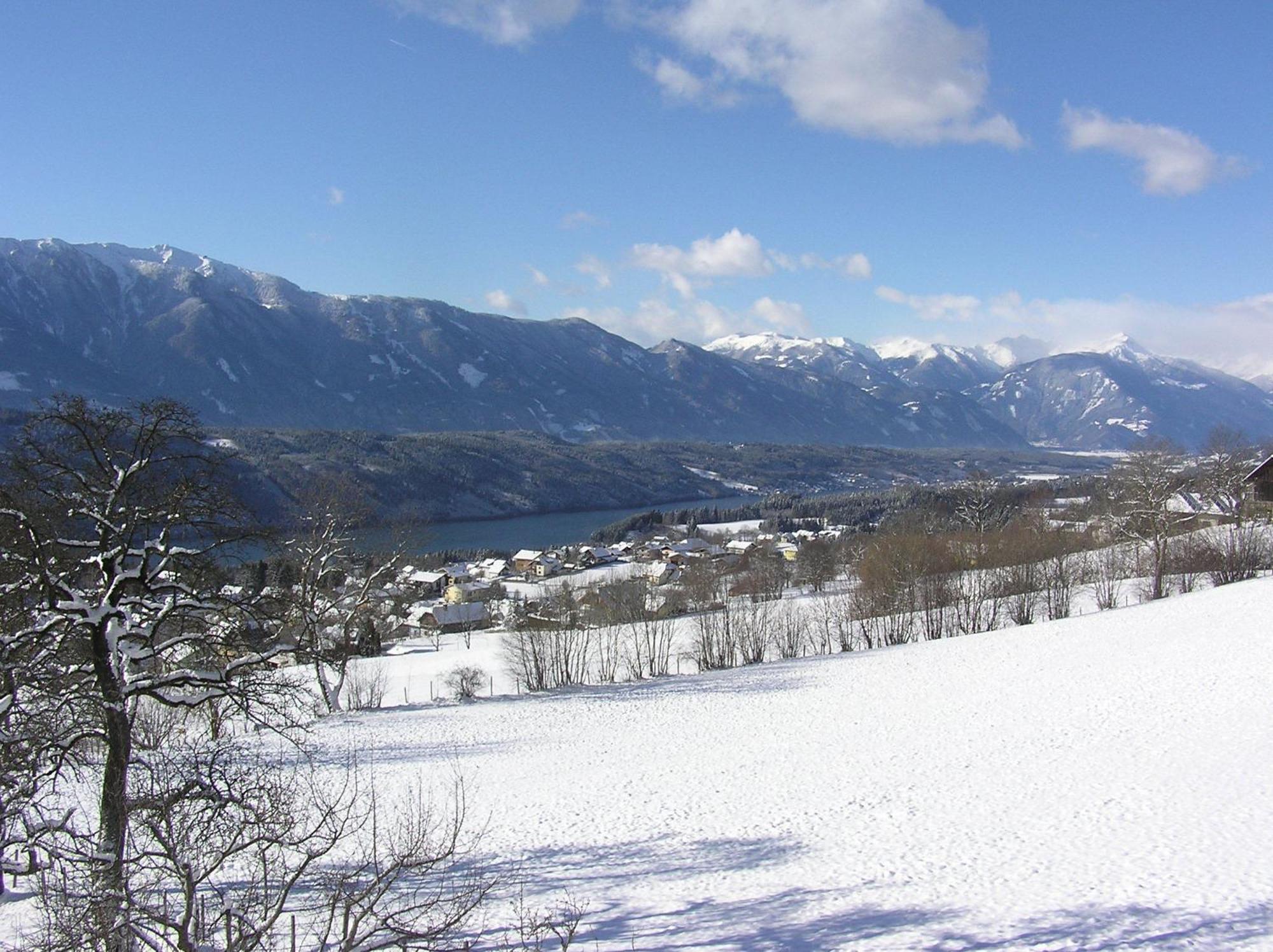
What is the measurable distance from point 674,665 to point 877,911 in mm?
36642

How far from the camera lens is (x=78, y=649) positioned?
1365 cm

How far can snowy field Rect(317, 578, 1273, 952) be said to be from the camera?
1147 cm

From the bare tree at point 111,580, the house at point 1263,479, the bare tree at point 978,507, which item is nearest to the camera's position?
the bare tree at point 111,580

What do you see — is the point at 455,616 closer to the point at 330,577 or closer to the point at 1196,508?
the point at 330,577

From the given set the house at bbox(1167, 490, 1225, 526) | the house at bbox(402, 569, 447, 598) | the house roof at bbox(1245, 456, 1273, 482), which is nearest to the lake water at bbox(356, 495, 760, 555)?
the house at bbox(402, 569, 447, 598)

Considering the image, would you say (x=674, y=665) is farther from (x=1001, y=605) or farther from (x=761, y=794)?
(x=761, y=794)

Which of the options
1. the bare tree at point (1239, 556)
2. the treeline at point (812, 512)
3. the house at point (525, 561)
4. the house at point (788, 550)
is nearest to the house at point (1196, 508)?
the bare tree at point (1239, 556)

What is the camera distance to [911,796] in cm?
1766

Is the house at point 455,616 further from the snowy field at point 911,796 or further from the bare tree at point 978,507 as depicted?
the bare tree at point 978,507

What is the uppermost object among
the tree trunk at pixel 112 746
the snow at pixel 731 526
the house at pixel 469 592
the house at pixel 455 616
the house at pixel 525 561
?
the tree trunk at pixel 112 746

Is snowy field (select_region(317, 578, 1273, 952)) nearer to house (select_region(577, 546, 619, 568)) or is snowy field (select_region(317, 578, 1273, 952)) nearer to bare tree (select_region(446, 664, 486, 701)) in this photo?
bare tree (select_region(446, 664, 486, 701))

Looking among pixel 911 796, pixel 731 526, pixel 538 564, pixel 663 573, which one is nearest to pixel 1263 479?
pixel 911 796

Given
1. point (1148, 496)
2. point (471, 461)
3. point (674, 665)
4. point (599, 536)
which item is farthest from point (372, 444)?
point (1148, 496)

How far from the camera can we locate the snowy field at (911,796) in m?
11.5
